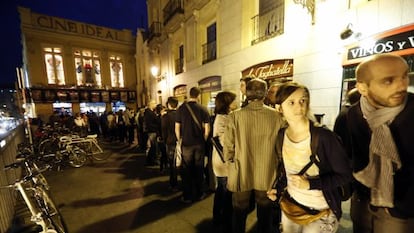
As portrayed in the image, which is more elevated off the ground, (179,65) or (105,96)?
(179,65)

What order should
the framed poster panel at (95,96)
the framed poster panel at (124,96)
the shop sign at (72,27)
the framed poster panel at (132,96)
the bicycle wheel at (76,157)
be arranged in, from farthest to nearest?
1. the framed poster panel at (132,96)
2. the framed poster panel at (124,96)
3. the framed poster panel at (95,96)
4. the shop sign at (72,27)
5. the bicycle wheel at (76,157)

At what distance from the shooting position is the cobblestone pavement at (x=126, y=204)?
322 cm

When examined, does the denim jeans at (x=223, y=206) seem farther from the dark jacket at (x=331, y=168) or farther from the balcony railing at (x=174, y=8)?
the balcony railing at (x=174, y=8)

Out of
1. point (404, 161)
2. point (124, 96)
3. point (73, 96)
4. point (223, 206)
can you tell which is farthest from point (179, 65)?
point (73, 96)

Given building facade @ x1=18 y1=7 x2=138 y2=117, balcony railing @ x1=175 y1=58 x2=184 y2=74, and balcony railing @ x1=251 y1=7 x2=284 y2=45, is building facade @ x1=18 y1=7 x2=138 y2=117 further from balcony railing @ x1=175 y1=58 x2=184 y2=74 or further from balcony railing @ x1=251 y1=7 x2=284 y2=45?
balcony railing @ x1=251 y1=7 x2=284 y2=45

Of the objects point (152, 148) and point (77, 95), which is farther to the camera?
point (77, 95)

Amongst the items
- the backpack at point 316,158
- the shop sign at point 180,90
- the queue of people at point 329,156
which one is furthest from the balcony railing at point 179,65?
the backpack at point 316,158

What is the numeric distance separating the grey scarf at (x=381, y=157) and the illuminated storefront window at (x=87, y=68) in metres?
25.1

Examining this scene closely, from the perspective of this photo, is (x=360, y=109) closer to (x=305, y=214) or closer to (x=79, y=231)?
(x=305, y=214)

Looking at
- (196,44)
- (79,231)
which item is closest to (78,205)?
(79,231)

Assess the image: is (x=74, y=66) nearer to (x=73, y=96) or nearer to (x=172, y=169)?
(x=73, y=96)

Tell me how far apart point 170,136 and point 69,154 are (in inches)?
173

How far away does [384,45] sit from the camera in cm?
376

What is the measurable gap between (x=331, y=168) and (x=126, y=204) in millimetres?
3769
